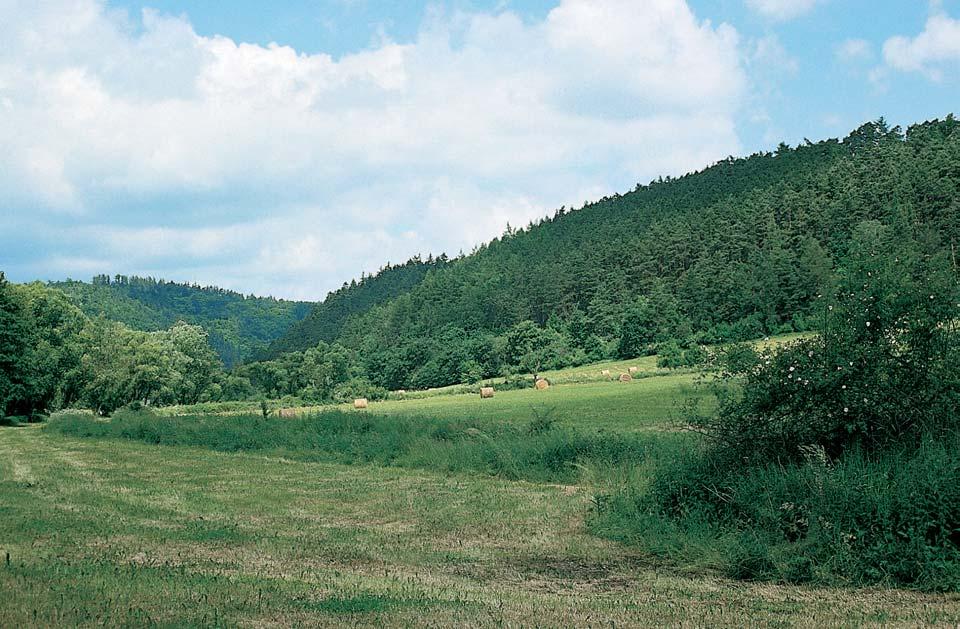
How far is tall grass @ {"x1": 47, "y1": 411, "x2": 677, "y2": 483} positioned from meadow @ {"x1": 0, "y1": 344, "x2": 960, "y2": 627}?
101 millimetres

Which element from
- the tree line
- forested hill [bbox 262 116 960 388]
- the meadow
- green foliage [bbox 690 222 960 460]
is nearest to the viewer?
the meadow

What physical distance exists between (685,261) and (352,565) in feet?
414

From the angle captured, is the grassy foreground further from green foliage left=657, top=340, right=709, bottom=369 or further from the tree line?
green foliage left=657, top=340, right=709, bottom=369

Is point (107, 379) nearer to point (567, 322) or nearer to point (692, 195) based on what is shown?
point (567, 322)

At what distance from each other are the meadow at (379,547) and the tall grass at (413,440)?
0.10 meters

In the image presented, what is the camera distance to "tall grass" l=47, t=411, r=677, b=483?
2188 cm

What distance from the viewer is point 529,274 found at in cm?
15588

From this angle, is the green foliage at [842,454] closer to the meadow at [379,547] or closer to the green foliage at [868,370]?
the green foliage at [868,370]

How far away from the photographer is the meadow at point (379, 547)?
26.9 feet

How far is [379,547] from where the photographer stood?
12.9 metres

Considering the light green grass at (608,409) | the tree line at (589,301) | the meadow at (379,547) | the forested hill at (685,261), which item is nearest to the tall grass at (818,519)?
the meadow at (379,547)

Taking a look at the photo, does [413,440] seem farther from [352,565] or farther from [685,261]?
[685,261]

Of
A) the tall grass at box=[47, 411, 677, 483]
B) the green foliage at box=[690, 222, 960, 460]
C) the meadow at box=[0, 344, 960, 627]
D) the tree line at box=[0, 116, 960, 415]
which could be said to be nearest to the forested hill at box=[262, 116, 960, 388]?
the tree line at box=[0, 116, 960, 415]

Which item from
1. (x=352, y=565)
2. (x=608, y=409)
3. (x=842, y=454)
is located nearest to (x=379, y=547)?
(x=352, y=565)
